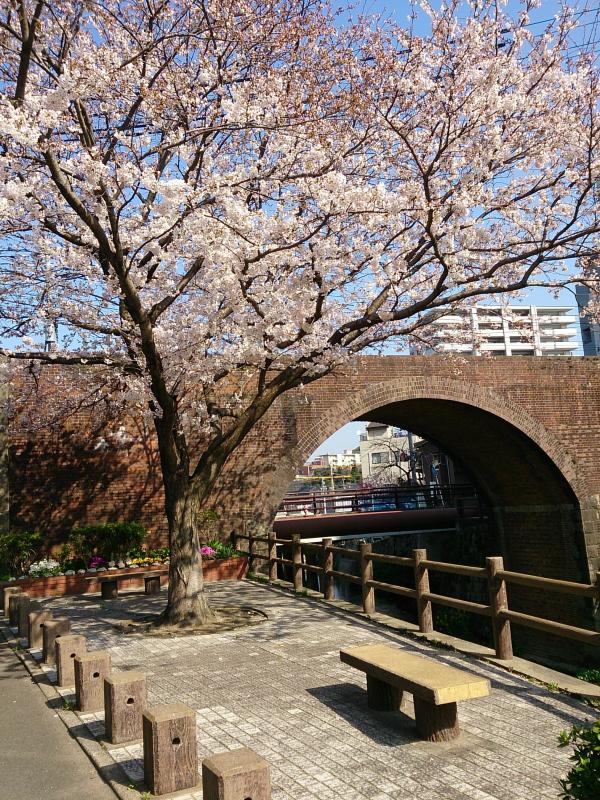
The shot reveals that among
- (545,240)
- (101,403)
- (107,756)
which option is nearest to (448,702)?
(107,756)

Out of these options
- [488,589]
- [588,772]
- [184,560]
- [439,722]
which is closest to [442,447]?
[184,560]

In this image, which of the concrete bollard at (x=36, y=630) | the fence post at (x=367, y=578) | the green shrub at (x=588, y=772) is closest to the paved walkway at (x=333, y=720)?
the concrete bollard at (x=36, y=630)

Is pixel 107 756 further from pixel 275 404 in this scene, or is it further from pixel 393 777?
pixel 275 404

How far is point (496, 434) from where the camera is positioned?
19.7 metres

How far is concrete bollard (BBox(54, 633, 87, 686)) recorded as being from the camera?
266 inches

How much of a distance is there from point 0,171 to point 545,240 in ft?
22.0

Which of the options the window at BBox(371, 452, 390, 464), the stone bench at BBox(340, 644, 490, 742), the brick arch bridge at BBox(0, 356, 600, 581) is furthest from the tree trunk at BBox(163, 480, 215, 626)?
the window at BBox(371, 452, 390, 464)

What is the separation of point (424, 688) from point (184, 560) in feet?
18.0

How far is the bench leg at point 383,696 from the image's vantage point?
18.7 feet

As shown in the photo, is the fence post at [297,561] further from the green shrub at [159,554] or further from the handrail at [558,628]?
the handrail at [558,628]

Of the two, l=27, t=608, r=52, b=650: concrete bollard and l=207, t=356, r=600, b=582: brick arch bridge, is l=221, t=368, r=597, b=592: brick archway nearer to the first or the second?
l=207, t=356, r=600, b=582: brick arch bridge

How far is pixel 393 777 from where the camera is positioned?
4.41 metres

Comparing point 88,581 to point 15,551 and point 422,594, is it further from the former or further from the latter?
point 422,594

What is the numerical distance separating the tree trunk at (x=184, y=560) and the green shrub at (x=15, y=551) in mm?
5159
